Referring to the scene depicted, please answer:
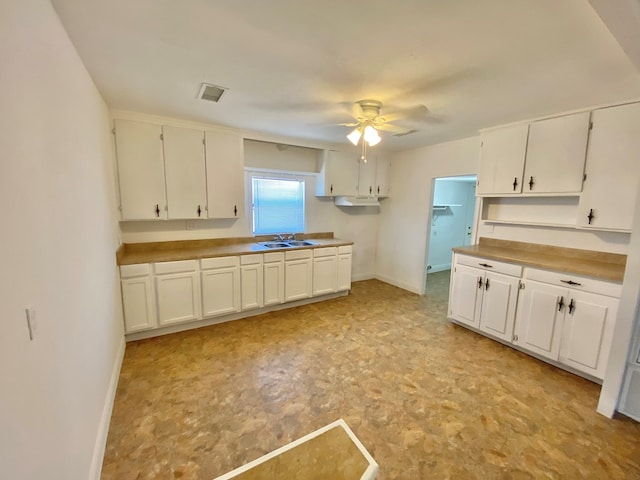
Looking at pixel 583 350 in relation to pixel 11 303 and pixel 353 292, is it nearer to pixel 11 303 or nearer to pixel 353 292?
pixel 353 292

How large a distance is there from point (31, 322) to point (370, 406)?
2100mm

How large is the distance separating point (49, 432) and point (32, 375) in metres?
0.28

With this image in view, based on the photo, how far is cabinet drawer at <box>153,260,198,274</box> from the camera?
119 inches

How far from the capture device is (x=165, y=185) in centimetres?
324

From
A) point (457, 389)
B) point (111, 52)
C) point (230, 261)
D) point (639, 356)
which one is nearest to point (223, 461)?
point (457, 389)

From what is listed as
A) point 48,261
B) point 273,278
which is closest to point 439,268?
point 273,278

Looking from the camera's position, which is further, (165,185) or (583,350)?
(165,185)

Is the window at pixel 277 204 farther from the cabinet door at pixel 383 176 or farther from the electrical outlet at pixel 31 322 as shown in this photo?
the electrical outlet at pixel 31 322

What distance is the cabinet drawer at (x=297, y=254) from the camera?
152 inches

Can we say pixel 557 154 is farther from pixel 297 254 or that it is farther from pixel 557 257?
pixel 297 254

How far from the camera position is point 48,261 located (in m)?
1.13

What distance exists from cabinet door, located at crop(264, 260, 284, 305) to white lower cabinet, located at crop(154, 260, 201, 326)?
2.82 feet

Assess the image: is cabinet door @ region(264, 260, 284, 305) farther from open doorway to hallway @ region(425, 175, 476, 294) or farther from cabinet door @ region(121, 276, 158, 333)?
open doorway to hallway @ region(425, 175, 476, 294)

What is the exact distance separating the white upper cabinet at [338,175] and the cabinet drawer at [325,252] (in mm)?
940
